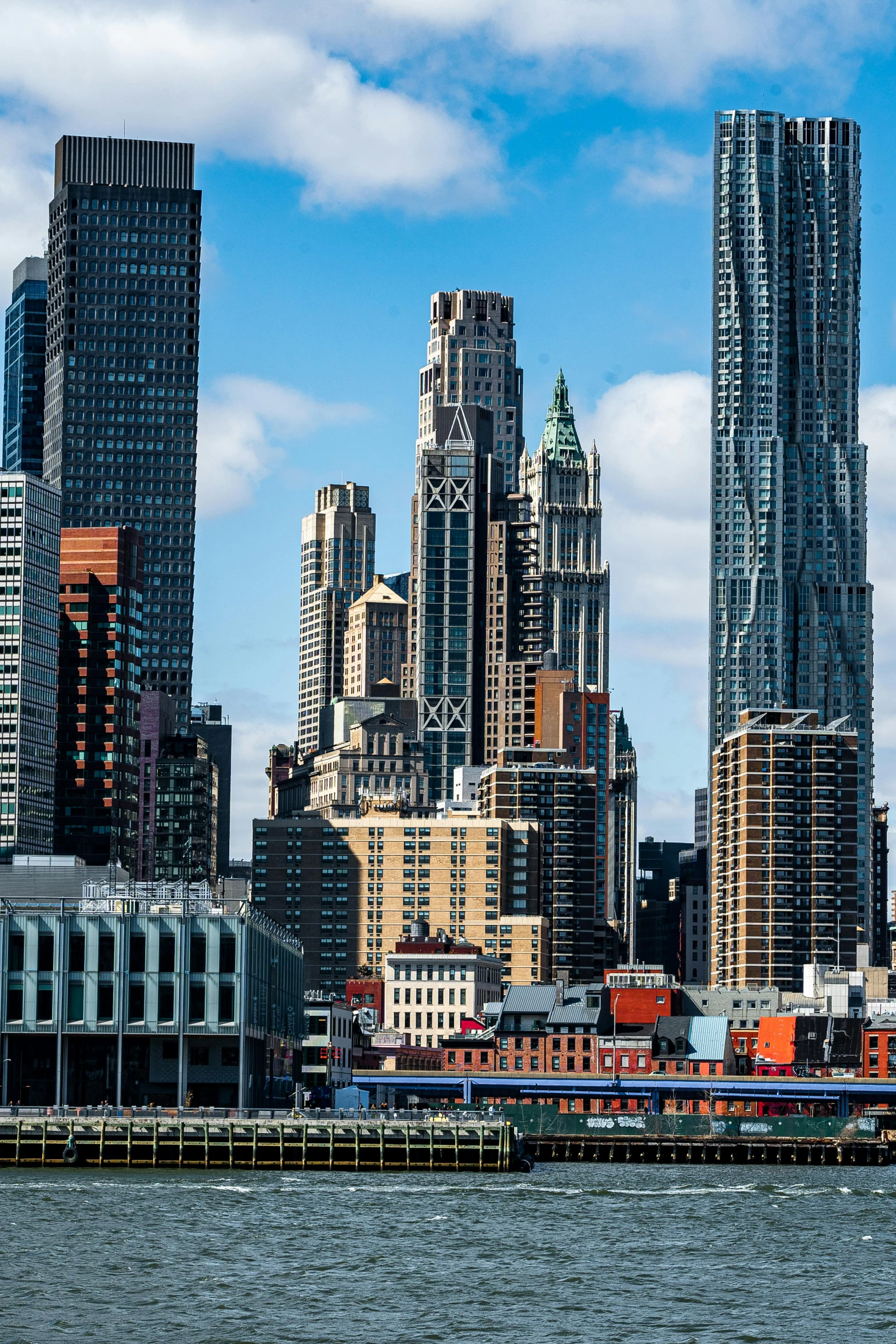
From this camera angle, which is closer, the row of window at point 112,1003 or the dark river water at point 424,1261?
the dark river water at point 424,1261

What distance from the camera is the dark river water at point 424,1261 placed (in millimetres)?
88625

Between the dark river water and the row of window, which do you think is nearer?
the dark river water

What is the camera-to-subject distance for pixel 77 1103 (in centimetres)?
16900

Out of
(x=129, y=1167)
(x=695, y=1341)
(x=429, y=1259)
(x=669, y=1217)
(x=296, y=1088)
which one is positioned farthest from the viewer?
(x=296, y=1088)

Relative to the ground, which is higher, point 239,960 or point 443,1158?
point 239,960

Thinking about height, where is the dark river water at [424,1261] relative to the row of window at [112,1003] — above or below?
below

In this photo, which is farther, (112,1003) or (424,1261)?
(112,1003)

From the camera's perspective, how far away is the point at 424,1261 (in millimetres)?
105750

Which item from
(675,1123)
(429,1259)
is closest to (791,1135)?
(675,1123)

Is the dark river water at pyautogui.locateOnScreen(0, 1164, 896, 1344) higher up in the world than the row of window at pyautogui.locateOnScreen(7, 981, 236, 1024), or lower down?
lower down

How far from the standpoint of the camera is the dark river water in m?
88.6

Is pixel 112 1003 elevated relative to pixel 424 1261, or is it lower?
elevated

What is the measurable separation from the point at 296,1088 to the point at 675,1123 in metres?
29.2

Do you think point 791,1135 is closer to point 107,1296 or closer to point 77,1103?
point 77,1103
